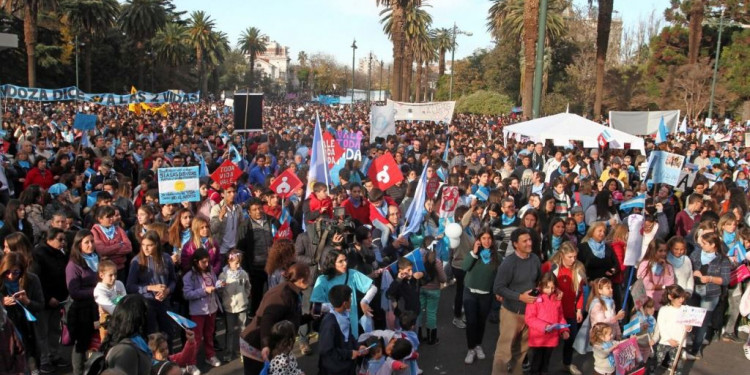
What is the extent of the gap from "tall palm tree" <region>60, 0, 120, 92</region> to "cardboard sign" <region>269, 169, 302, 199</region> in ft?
165

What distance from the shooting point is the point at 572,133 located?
15.9 meters

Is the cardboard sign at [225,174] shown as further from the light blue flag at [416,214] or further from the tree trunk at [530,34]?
the tree trunk at [530,34]

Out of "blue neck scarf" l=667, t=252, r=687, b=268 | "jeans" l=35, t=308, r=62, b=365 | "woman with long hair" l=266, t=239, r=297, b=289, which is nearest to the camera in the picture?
"woman with long hair" l=266, t=239, r=297, b=289

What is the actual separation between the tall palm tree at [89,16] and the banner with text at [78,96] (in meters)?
23.6

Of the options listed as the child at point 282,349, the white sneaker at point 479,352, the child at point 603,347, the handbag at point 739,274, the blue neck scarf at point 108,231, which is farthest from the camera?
the handbag at point 739,274

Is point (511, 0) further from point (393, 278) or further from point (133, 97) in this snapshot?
point (393, 278)

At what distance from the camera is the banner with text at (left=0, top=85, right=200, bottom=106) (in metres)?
22.8

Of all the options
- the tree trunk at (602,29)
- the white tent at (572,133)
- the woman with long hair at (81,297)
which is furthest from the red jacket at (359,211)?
the tree trunk at (602,29)

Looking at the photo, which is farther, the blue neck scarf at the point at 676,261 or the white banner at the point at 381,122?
the white banner at the point at 381,122

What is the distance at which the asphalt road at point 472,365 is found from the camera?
21.7ft

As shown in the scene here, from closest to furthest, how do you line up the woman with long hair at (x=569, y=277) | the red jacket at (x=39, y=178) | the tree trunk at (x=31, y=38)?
the woman with long hair at (x=569, y=277)
the red jacket at (x=39, y=178)
the tree trunk at (x=31, y=38)

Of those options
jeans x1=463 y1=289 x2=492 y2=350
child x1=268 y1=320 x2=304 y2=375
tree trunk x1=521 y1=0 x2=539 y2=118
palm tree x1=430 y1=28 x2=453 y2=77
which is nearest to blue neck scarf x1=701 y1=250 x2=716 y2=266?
jeans x1=463 y1=289 x2=492 y2=350

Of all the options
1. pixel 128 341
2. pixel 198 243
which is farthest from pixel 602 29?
pixel 128 341

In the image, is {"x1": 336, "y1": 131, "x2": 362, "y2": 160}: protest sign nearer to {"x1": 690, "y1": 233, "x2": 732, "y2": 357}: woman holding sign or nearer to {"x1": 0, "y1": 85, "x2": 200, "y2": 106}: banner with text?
{"x1": 690, "y1": 233, "x2": 732, "y2": 357}: woman holding sign
